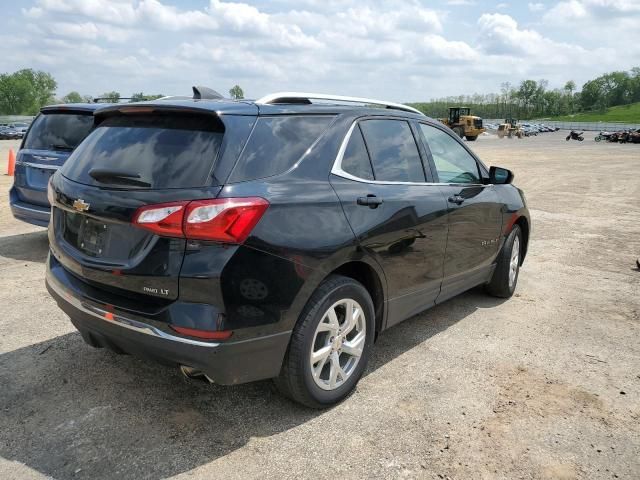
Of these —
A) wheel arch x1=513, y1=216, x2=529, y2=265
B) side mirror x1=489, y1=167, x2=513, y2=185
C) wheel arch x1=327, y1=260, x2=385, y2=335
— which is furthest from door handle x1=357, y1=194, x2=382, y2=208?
wheel arch x1=513, y1=216, x2=529, y2=265

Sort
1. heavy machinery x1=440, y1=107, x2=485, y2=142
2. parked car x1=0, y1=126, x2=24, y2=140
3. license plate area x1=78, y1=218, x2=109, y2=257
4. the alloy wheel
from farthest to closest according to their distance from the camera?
heavy machinery x1=440, y1=107, x2=485, y2=142, parked car x1=0, y1=126, x2=24, y2=140, the alloy wheel, license plate area x1=78, y1=218, x2=109, y2=257

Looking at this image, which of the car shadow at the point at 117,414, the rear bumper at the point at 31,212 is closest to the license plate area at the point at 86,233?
the car shadow at the point at 117,414

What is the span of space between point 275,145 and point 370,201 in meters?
0.75

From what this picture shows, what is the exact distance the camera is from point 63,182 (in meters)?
3.35

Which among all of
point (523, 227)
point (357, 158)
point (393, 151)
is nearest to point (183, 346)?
point (357, 158)

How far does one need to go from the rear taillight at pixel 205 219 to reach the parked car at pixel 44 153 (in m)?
4.51

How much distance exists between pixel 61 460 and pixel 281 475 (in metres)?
1.11

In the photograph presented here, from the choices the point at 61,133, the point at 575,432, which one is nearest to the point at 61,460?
the point at 575,432

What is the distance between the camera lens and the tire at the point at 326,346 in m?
3.01

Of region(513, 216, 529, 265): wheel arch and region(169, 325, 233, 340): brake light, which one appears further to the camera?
region(513, 216, 529, 265): wheel arch

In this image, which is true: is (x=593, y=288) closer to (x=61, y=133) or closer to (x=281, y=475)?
A: (x=281, y=475)

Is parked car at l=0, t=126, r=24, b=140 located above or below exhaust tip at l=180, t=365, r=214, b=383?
above

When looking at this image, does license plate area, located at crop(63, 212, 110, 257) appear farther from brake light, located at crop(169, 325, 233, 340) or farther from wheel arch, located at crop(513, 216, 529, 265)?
wheel arch, located at crop(513, 216, 529, 265)

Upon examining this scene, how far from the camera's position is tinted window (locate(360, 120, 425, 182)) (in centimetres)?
372
